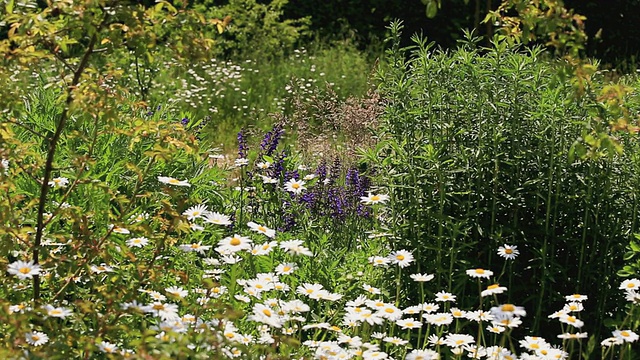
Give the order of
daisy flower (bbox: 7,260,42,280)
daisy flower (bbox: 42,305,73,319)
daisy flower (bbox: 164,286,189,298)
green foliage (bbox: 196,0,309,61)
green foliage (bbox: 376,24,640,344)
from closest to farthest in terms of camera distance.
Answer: daisy flower (bbox: 42,305,73,319), daisy flower (bbox: 7,260,42,280), daisy flower (bbox: 164,286,189,298), green foliage (bbox: 376,24,640,344), green foliage (bbox: 196,0,309,61)

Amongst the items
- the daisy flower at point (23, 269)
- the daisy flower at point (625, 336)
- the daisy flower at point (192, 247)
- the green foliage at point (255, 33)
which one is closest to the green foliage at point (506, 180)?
the daisy flower at point (625, 336)

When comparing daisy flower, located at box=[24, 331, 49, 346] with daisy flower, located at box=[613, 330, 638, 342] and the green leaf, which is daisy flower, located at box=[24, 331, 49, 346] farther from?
daisy flower, located at box=[613, 330, 638, 342]

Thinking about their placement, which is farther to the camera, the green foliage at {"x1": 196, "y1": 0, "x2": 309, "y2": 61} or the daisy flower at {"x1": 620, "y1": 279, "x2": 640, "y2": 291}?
the green foliage at {"x1": 196, "y1": 0, "x2": 309, "y2": 61}

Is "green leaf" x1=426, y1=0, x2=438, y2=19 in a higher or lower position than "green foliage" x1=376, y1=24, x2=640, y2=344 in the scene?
higher

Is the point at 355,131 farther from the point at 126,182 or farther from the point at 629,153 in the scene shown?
the point at 629,153

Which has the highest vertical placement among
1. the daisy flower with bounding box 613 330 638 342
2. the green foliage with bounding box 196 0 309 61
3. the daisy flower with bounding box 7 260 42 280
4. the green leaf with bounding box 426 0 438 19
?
the green leaf with bounding box 426 0 438 19

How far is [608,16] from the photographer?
12.0 meters

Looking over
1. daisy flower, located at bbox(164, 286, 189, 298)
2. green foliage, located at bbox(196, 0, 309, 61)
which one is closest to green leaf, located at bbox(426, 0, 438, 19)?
daisy flower, located at bbox(164, 286, 189, 298)

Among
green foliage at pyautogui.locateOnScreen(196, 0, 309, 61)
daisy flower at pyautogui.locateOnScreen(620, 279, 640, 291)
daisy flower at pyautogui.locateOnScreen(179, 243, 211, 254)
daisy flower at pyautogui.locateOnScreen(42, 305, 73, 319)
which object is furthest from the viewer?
green foliage at pyautogui.locateOnScreen(196, 0, 309, 61)

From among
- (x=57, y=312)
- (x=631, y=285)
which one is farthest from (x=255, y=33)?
(x=57, y=312)

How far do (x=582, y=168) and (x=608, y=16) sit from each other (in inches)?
354

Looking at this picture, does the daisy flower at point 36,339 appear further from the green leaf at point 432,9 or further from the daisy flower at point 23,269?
the green leaf at point 432,9

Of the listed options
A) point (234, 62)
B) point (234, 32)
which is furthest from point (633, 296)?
point (234, 32)

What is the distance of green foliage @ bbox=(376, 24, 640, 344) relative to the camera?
12.3ft
